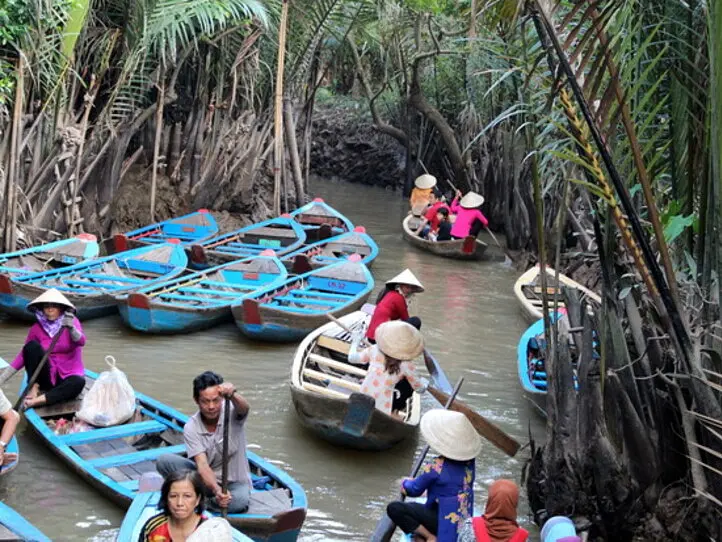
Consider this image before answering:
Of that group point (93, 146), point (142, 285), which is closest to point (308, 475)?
point (142, 285)

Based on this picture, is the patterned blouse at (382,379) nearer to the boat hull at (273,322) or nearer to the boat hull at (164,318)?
the boat hull at (273,322)

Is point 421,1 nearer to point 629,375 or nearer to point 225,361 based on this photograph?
point 225,361

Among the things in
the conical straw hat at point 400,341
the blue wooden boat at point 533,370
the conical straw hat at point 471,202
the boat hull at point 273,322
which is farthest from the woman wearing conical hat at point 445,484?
the conical straw hat at point 471,202

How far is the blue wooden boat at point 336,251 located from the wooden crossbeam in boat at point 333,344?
3750 mm

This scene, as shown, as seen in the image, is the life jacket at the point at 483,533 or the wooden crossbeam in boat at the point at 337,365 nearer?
the life jacket at the point at 483,533

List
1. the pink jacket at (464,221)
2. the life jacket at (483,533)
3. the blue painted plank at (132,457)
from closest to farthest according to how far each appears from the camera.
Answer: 1. the life jacket at (483,533)
2. the blue painted plank at (132,457)
3. the pink jacket at (464,221)

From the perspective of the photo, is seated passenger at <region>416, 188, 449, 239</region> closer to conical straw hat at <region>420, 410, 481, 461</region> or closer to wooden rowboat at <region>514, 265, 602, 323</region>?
wooden rowboat at <region>514, 265, 602, 323</region>

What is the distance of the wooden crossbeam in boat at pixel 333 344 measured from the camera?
27.2ft

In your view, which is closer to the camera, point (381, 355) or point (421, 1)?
point (381, 355)

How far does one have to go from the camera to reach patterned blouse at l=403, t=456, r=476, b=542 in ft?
15.4

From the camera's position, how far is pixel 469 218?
15.2m

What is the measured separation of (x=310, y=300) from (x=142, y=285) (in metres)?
1.75

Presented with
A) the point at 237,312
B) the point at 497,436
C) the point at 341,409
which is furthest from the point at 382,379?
the point at 237,312

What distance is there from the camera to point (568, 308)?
5.83m
